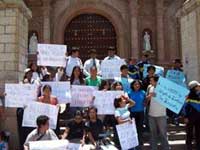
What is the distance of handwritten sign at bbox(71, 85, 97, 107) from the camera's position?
28.0 ft

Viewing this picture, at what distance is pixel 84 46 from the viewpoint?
21.5m

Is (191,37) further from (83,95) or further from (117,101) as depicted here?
(117,101)

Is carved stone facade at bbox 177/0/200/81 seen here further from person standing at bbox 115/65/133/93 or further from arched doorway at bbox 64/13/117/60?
arched doorway at bbox 64/13/117/60

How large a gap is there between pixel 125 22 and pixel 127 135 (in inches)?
566

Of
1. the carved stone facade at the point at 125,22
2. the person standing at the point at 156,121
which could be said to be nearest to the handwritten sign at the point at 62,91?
the person standing at the point at 156,121

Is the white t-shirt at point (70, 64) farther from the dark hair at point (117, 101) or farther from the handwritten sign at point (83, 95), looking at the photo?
the dark hair at point (117, 101)

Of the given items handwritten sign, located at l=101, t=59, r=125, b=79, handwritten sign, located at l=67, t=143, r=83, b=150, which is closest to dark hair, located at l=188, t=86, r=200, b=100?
handwritten sign, located at l=101, t=59, r=125, b=79

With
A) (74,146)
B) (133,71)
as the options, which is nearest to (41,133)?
(74,146)

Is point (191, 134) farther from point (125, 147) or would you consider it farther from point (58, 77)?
point (58, 77)

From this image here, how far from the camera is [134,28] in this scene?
68.3ft

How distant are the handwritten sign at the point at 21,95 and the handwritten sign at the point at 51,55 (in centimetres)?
157

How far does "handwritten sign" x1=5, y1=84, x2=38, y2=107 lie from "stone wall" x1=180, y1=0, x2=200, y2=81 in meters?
5.00

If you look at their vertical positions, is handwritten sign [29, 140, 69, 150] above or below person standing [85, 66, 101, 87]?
below

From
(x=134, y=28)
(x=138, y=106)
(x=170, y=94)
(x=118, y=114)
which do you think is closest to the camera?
(x=118, y=114)
